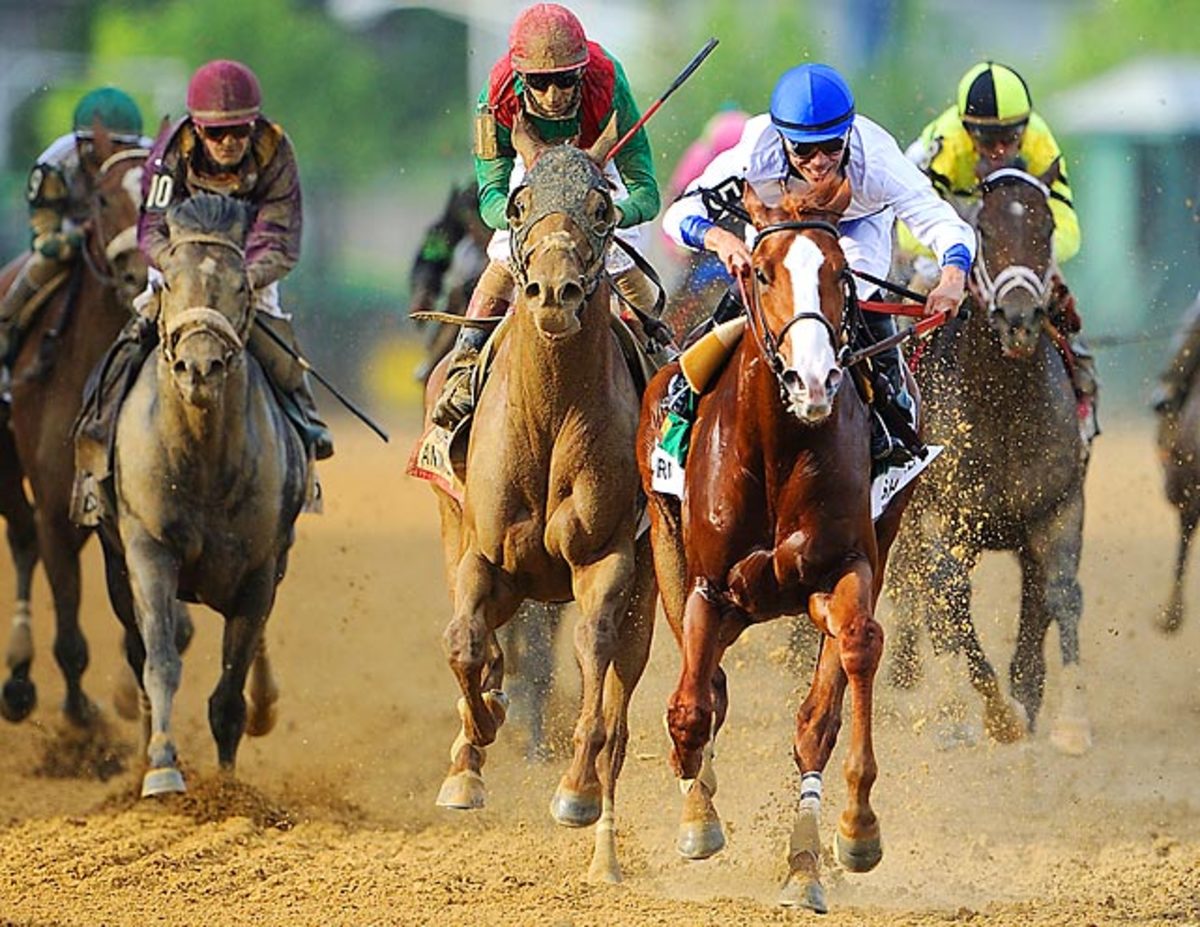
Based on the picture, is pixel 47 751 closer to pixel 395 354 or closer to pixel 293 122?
pixel 395 354

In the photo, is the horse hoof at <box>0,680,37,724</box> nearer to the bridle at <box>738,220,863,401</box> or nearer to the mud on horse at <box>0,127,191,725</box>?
the mud on horse at <box>0,127,191,725</box>

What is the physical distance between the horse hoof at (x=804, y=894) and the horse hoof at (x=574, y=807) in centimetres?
69

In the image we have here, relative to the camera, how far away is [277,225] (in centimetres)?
961

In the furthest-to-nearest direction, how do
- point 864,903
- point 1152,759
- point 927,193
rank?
point 1152,759
point 864,903
point 927,193

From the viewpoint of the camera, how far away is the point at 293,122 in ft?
116

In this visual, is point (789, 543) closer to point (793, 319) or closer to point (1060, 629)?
point (793, 319)

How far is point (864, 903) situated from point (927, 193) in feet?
7.56

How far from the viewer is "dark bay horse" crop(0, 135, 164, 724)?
1084 centimetres

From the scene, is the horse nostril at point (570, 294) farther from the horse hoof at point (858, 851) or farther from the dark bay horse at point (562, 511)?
the horse hoof at point (858, 851)

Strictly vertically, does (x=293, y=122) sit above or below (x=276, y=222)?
above

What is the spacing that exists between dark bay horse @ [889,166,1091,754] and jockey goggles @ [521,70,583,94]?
256 cm

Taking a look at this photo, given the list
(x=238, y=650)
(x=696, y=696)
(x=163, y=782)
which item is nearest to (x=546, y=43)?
(x=696, y=696)

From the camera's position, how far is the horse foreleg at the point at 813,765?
23.2ft

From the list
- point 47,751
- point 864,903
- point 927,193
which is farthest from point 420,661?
point 927,193
